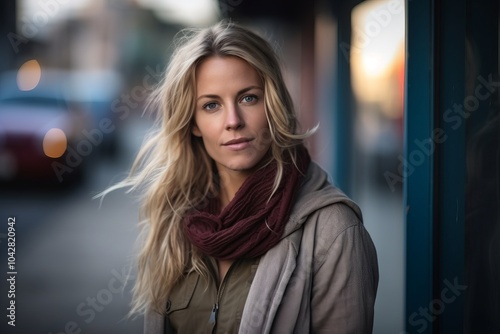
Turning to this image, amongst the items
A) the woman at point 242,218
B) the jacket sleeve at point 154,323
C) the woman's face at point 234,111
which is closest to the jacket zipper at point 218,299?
the woman at point 242,218

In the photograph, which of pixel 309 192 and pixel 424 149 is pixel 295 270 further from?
pixel 424 149

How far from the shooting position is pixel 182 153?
2357mm

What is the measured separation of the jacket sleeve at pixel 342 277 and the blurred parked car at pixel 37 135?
6388mm

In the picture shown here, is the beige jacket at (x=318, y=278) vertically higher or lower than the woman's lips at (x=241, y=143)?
lower

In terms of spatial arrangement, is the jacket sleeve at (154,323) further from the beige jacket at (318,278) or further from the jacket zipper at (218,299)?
the beige jacket at (318,278)

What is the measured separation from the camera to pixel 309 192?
81.8 inches

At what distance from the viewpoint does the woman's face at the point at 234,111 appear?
2.05m

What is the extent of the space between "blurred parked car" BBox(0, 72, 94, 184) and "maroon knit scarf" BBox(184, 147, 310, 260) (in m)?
6.05

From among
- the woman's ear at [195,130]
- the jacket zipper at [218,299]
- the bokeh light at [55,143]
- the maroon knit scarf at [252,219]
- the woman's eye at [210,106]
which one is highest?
the bokeh light at [55,143]

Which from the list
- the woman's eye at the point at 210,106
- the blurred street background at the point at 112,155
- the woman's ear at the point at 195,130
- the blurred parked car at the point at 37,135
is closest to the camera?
the woman's eye at the point at 210,106

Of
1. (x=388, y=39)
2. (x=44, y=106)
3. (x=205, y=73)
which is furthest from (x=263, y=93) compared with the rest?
(x=44, y=106)

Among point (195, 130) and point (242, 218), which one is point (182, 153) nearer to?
point (195, 130)

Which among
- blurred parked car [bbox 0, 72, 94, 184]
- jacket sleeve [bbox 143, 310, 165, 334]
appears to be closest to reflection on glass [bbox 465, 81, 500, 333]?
jacket sleeve [bbox 143, 310, 165, 334]

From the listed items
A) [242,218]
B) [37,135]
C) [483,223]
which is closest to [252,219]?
[242,218]
